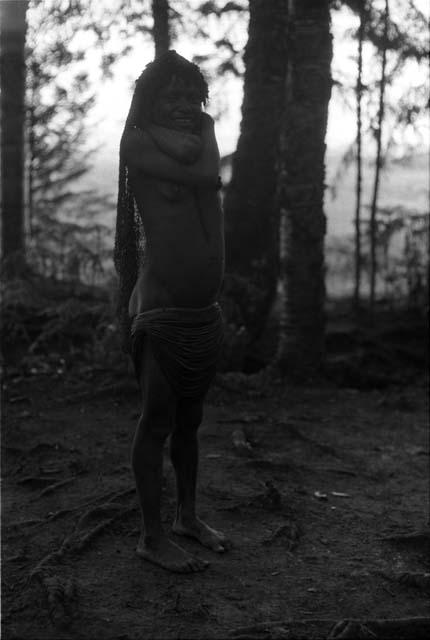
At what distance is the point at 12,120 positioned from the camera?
1241cm

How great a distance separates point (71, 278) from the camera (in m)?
12.5

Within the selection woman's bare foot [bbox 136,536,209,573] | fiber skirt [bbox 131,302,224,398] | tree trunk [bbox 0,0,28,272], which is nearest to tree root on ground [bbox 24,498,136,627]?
woman's bare foot [bbox 136,536,209,573]

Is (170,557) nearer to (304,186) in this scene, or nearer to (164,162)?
(164,162)

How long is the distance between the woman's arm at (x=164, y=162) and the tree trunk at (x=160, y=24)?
656cm

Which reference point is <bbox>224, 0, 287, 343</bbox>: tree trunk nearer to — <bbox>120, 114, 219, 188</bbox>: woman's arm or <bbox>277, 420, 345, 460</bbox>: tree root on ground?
<bbox>277, 420, 345, 460</bbox>: tree root on ground

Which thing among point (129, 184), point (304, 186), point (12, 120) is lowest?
point (129, 184)

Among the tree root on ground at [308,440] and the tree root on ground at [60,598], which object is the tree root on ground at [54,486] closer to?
the tree root on ground at [60,598]

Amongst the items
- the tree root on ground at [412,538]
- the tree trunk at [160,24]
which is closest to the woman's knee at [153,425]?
the tree root on ground at [412,538]

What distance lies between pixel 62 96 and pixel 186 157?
12.1 meters

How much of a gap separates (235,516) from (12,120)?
8723 mm

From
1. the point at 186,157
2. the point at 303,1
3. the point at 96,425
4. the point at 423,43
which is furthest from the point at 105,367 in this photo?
the point at 423,43

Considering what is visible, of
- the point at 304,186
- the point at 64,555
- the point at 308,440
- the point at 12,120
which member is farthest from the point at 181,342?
the point at 12,120

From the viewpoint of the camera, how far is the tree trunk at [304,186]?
8781 mm

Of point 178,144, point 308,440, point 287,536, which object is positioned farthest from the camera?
point 308,440
